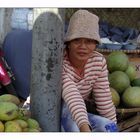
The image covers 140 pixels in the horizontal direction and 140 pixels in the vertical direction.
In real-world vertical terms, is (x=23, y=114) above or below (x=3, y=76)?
above

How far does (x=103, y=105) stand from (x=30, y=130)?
2.37 feet

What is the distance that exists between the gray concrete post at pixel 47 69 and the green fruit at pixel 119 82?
3.27ft

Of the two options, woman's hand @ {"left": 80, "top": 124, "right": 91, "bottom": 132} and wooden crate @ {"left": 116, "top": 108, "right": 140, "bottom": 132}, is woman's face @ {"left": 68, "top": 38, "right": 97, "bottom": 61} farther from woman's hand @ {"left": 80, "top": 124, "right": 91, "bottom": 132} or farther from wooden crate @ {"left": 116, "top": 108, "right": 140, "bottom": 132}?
wooden crate @ {"left": 116, "top": 108, "right": 140, "bottom": 132}

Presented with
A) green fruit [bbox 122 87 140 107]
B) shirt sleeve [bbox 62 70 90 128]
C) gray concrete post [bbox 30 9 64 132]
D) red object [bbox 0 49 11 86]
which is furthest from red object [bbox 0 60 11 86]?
gray concrete post [bbox 30 9 64 132]

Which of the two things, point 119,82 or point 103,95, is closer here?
point 103,95

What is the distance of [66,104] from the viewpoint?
1.85 m

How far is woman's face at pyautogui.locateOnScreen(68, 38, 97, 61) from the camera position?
1905 millimetres

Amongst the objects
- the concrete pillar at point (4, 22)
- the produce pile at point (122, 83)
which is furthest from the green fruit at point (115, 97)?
the concrete pillar at point (4, 22)

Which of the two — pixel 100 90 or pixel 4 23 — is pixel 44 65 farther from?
pixel 4 23

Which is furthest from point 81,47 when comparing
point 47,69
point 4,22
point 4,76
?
point 4,22

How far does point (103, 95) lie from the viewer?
2.09 m

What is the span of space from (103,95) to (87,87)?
0.11 metres

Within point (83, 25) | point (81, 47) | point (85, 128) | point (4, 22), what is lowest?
point (85, 128)

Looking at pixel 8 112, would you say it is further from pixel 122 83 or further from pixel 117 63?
pixel 117 63
